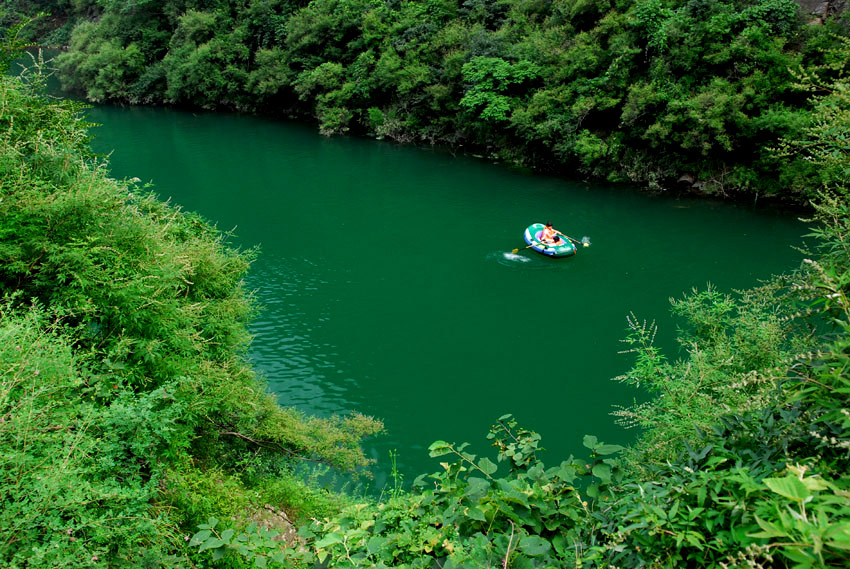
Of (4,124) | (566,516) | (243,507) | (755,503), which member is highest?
(4,124)

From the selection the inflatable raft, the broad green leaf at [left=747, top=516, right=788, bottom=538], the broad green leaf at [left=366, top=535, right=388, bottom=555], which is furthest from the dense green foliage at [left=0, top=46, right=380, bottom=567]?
the inflatable raft

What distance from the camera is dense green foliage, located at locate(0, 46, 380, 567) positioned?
4.48 m

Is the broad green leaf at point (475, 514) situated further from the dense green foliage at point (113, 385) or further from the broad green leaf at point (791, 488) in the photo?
the dense green foliage at point (113, 385)

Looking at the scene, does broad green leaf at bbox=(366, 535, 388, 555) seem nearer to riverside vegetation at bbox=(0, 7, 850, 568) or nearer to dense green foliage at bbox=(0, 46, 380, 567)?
riverside vegetation at bbox=(0, 7, 850, 568)

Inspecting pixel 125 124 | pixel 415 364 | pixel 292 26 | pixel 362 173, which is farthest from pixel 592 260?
pixel 125 124

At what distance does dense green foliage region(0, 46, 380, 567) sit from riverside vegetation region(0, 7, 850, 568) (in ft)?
0.11

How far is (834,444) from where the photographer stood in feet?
9.45

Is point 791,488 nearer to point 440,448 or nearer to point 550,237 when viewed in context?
point 440,448

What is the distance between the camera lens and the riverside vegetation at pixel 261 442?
3.02 metres

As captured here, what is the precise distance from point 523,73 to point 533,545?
26.7m

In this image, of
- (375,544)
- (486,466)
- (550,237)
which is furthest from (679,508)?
(550,237)

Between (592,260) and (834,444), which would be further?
(592,260)

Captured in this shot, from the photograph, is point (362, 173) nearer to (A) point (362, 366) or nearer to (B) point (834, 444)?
(A) point (362, 366)

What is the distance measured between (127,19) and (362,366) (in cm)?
4329
